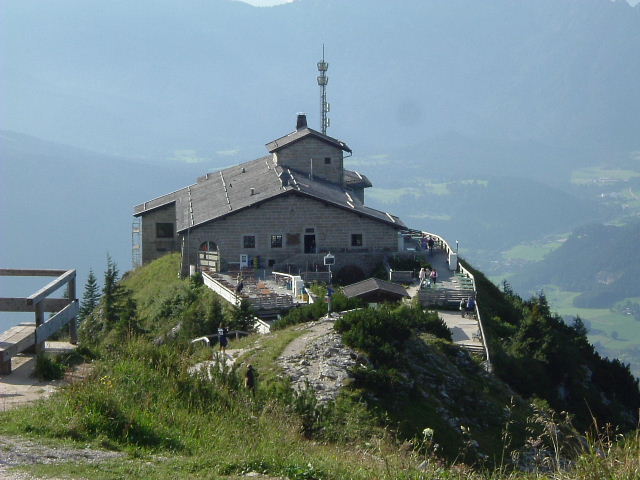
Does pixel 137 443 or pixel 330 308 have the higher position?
pixel 330 308

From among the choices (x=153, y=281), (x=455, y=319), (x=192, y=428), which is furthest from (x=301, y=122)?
(x=192, y=428)

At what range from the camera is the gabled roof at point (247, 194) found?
1953 inches

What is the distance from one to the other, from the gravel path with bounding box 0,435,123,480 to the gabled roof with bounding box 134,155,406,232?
3595 centimetres

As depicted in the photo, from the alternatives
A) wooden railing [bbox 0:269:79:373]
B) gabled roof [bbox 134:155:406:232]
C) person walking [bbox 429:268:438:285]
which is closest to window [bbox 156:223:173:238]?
gabled roof [bbox 134:155:406:232]

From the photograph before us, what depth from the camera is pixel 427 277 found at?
44.4 metres

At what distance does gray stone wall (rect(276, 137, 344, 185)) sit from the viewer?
203 feet

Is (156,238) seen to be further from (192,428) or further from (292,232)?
(192,428)

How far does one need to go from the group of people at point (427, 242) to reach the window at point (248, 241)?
29.6 feet

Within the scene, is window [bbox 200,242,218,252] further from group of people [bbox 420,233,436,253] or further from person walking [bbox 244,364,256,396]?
person walking [bbox 244,364,256,396]

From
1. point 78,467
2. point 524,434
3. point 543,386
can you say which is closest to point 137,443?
point 78,467

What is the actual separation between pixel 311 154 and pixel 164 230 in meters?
9.32

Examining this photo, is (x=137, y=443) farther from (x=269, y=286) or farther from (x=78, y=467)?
(x=269, y=286)

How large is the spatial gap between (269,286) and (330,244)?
692cm

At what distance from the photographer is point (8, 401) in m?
14.2
